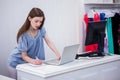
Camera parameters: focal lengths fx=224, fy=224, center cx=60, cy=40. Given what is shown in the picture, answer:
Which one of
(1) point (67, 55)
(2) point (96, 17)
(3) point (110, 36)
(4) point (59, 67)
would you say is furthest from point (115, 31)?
(4) point (59, 67)

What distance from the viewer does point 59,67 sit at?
211 cm

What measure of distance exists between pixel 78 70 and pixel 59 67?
207 mm

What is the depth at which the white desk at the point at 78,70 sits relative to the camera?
1.99 metres

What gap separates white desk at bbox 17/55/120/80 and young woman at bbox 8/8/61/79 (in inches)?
6.5

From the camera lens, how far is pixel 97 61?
2.40 m

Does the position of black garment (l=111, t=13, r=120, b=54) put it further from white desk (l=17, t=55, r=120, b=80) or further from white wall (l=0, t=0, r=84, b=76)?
white desk (l=17, t=55, r=120, b=80)

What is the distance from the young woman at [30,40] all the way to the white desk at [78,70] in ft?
0.54

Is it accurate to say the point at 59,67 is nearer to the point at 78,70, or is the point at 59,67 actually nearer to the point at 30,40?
the point at 78,70

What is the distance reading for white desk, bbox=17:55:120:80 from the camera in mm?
1991

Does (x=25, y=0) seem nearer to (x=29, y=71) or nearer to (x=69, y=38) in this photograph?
(x=69, y=38)

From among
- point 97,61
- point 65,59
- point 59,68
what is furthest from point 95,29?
point 59,68

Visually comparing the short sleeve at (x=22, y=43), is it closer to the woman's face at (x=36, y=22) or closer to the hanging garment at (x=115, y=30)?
the woman's face at (x=36, y=22)

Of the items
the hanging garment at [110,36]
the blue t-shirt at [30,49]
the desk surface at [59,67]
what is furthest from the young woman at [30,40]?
the hanging garment at [110,36]

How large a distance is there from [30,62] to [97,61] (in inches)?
28.1
